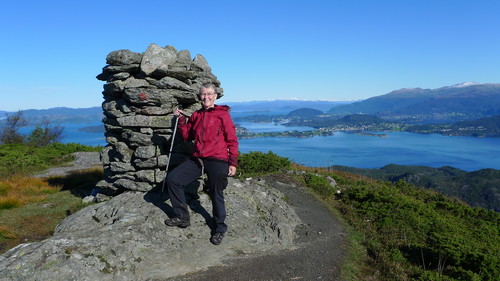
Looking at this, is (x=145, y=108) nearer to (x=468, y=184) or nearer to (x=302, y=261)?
(x=302, y=261)

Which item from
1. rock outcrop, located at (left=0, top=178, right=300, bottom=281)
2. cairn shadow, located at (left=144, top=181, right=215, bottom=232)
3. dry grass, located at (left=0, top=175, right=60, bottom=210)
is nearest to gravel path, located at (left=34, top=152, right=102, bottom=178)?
dry grass, located at (left=0, top=175, right=60, bottom=210)

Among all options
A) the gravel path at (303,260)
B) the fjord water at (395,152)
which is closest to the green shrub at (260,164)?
the gravel path at (303,260)

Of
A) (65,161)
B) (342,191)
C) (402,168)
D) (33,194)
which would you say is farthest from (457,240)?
(402,168)

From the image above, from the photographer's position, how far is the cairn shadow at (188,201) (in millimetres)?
7258

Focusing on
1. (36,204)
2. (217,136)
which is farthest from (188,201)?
(36,204)

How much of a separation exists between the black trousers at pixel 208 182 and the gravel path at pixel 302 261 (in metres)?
1.04

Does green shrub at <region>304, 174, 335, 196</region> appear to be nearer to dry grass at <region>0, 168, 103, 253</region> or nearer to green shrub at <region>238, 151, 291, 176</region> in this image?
green shrub at <region>238, 151, 291, 176</region>

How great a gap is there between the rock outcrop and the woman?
0.44m

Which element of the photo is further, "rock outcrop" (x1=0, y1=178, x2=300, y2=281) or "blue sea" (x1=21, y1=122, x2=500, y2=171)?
"blue sea" (x1=21, y1=122, x2=500, y2=171)

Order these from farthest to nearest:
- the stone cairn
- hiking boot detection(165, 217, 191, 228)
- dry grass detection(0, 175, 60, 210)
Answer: dry grass detection(0, 175, 60, 210) → the stone cairn → hiking boot detection(165, 217, 191, 228)

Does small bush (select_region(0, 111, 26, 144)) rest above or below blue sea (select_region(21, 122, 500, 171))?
above

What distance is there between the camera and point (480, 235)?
9156 mm

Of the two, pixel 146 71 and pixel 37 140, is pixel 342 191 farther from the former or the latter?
pixel 37 140

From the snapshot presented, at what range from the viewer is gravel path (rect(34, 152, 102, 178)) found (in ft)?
54.8
